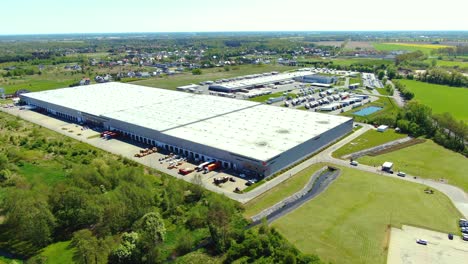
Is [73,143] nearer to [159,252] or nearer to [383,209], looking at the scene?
[159,252]

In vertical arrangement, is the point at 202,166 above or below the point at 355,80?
below

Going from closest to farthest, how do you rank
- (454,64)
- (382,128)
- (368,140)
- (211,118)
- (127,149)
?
(127,149)
(368,140)
(211,118)
(382,128)
(454,64)

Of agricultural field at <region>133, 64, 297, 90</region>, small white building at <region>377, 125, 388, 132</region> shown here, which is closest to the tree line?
agricultural field at <region>133, 64, 297, 90</region>

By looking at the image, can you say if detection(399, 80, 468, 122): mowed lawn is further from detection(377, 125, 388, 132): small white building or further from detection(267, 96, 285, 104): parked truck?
detection(267, 96, 285, 104): parked truck

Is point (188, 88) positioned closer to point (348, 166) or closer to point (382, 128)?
point (382, 128)

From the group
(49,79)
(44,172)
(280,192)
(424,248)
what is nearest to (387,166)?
(280,192)

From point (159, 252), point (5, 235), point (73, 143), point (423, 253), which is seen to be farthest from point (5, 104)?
point (423, 253)

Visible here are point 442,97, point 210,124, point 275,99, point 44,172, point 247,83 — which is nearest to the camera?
point 44,172
